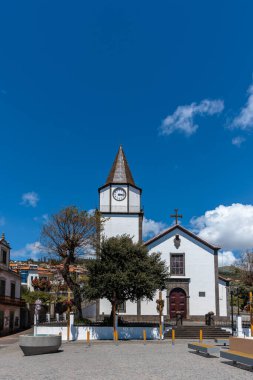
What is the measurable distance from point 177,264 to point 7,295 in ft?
51.4

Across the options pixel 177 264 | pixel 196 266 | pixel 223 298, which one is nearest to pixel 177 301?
pixel 177 264

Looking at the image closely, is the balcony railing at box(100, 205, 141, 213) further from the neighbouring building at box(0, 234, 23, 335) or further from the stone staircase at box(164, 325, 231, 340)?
the stone staircase at box(164, 325, 231, 340)

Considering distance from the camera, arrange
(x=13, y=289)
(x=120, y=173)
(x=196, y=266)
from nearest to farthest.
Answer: (x=196, y=266), (x=13, y=289), (x=120, y=173)

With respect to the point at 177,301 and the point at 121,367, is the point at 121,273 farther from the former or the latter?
the point at 121,367

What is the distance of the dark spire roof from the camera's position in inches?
1565

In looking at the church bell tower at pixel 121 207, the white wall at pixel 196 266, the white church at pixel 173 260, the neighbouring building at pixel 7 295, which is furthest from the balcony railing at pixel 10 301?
the white wall at pixel 196 266

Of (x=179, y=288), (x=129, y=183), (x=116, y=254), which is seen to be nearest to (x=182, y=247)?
(x=179, y=288)

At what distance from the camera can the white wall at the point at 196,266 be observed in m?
36.8

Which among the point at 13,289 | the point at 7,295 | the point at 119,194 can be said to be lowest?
the point at 7,295

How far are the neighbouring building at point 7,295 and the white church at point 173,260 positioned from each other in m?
8.09

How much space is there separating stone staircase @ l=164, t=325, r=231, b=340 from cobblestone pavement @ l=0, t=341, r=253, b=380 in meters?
11.1

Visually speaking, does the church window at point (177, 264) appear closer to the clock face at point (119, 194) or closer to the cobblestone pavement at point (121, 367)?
the clock face at point (119, 194)

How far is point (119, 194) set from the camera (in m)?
39.3

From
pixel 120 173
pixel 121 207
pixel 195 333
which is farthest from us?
pixel 120 173
